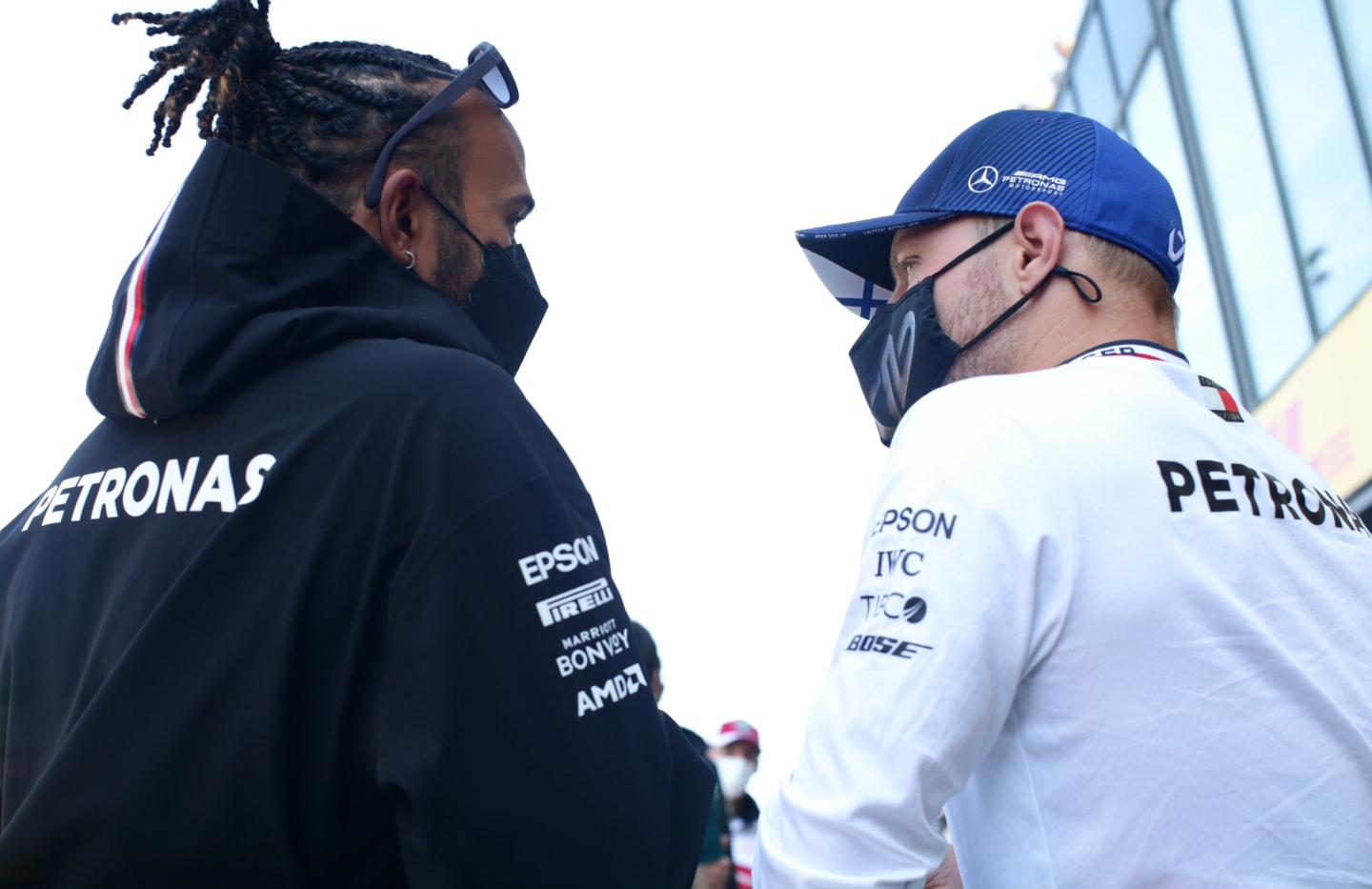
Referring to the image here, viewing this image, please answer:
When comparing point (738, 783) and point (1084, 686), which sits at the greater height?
point (1084, 686)

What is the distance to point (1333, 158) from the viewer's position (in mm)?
8867

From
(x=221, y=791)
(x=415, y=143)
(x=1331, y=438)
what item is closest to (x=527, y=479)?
(x=221, y=791)

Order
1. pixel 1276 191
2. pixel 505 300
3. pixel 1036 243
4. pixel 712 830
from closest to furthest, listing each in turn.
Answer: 1. pixel 1036 243
2. pixel 505 300
3. pixel 712 830
4. pixel 1276 191

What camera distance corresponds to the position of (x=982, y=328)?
212 centimetres

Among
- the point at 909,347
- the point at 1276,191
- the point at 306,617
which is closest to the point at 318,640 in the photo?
the point at 306,617

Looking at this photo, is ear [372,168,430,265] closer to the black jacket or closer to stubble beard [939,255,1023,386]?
the black jacket

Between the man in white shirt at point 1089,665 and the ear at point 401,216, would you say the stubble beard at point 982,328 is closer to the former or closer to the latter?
the man in white shirt at point 1089,665

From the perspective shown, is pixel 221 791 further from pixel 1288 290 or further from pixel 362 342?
pixel 1288 290

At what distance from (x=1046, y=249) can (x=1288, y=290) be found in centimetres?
916

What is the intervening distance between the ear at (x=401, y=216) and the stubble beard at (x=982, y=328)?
98 cm

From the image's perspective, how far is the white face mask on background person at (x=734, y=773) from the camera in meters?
5.98

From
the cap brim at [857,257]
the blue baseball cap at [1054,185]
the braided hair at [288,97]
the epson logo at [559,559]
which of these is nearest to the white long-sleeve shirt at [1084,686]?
the epson logo at [559,559]

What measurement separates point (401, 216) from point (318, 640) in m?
0.88

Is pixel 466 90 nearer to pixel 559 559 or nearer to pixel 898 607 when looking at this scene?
pixel 559 559
